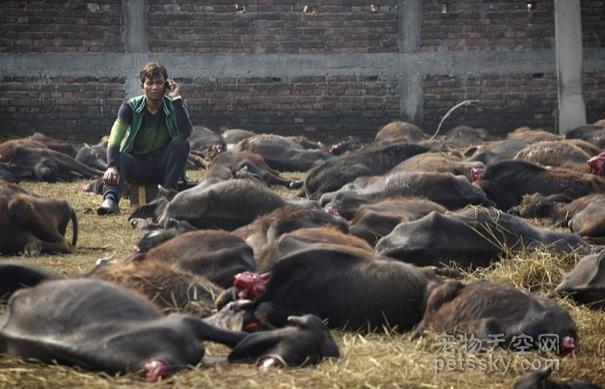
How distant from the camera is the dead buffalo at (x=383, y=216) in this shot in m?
8.11

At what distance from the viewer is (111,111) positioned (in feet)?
65.0

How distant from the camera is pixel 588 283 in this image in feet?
21.3

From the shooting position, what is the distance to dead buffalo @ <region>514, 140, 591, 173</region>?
1219 centimetres

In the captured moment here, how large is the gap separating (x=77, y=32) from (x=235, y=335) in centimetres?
1548

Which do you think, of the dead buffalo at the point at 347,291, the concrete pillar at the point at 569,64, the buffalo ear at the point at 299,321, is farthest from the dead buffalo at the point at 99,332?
the concrete pillar at the point at 569,64

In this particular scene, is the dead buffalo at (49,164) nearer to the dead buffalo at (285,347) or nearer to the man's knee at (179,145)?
the man's knee at (179,145)

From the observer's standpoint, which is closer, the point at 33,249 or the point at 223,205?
the point at 33,249

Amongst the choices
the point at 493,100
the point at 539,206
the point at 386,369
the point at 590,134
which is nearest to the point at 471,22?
the point at 493,100

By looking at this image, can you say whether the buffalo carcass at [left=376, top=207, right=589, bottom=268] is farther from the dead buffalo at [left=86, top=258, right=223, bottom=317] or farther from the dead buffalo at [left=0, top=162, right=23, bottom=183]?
the dead buffalo at [left=0, top=162, right=23, bottom=183]

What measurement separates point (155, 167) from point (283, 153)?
429 cm

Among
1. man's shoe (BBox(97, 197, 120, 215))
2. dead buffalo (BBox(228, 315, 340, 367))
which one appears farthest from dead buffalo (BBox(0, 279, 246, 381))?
man's shoe (BBox(97, 197, 120, 215))

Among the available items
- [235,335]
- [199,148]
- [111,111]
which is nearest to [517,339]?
[235,335]

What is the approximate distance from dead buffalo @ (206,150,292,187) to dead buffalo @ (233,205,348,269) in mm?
4646

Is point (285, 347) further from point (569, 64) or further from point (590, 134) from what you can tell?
point (569, 64)
